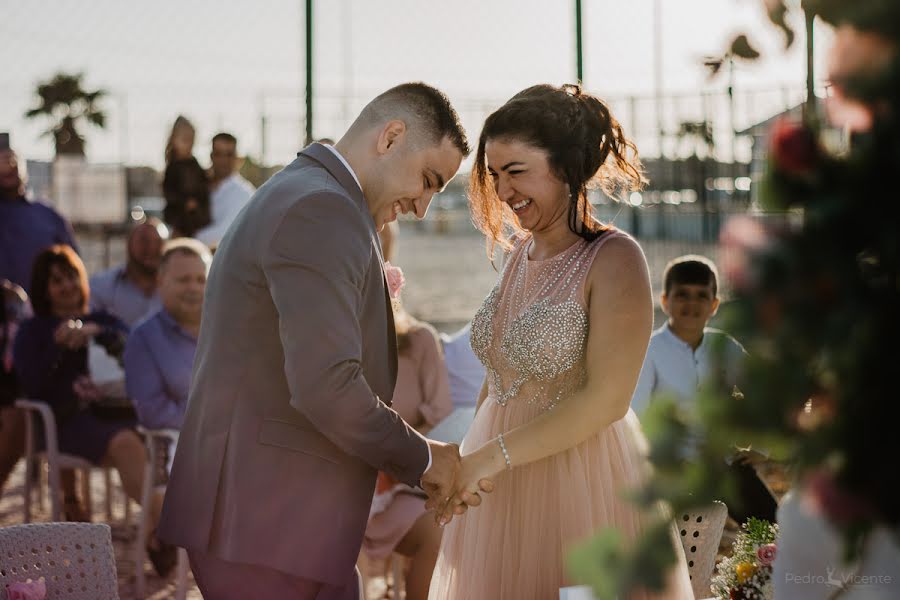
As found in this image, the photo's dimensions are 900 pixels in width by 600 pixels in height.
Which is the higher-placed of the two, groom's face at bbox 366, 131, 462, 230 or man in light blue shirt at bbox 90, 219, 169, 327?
groom's face at bbox 366, 131, 462, 230

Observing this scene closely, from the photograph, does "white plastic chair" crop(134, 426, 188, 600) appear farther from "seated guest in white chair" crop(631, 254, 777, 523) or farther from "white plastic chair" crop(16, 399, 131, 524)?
"seated guest in white chair" crop(631, 254, 777, 523)

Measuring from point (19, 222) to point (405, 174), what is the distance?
16.6 feet

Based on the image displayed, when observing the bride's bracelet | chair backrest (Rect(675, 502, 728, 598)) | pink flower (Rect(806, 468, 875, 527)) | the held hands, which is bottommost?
chair backrest (Rect(675, 502, 728, 598))

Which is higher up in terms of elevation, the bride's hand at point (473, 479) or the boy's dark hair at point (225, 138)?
the boy's dark hair at point (225, 138)

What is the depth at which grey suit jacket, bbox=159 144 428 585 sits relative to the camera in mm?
2133

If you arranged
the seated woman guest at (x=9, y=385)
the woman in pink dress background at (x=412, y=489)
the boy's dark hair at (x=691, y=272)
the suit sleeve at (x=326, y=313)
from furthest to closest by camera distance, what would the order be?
the seated woman guest at (x=9, y=385) → the boy's dark hair at (x=691, y=272) → the woman in pink dress background at (x=412, y=489) → the suit sleeve at (x=326, y=313)

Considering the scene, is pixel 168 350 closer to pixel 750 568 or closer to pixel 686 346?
pixel 686 346

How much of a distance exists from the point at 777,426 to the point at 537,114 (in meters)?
1.82

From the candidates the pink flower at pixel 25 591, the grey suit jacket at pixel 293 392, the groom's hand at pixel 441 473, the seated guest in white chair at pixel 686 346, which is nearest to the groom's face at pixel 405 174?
the grey suit jacket at pixel 293 392

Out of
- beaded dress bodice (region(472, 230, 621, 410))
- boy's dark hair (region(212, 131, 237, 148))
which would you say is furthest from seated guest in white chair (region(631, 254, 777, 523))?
boy's dark hair (region(212, 131, 237, 148))

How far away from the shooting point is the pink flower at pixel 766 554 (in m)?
2.18

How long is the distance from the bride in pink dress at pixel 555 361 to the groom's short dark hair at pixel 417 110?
15cm

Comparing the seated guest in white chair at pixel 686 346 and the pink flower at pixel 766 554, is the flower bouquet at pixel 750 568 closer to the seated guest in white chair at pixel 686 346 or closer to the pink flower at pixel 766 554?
the pink flower at pixel 766 554

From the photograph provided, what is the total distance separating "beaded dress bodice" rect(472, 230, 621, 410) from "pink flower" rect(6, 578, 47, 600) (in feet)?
3.72
